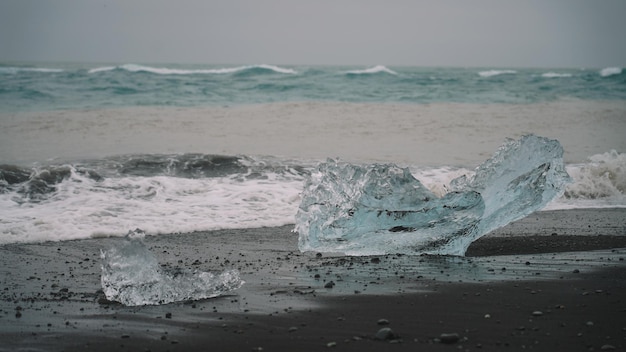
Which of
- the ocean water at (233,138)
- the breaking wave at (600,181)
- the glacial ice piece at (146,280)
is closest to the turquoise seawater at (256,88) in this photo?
the ocean water at (233,138)

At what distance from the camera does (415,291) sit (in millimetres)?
5215

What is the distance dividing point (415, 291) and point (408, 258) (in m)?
1.22

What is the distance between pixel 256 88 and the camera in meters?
31.1

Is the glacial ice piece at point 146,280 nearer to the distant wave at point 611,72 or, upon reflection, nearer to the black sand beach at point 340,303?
the black sand beach at point 340,303

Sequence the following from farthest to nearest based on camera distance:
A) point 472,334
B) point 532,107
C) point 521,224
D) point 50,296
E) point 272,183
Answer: point 532,107
point 272,183
point 521,224
point 50,296
point 472,334

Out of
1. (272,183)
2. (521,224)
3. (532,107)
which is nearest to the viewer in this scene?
(521,224)

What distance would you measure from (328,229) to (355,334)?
229cm

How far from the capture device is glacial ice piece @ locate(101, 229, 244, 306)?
5.04 m

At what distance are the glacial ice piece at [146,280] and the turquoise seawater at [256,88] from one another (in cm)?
1764

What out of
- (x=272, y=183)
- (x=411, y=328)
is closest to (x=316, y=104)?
(x=272, y=183)

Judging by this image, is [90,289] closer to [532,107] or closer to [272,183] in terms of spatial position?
[272,183]

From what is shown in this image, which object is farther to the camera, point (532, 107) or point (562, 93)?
point (562, 93)

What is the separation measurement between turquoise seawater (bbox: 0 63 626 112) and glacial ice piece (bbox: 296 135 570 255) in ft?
56.1

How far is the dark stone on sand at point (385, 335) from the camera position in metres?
4.10
